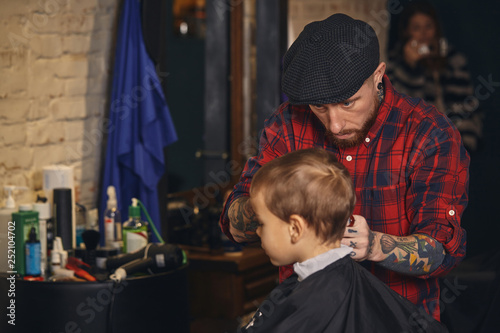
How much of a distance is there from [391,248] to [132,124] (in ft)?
5.15

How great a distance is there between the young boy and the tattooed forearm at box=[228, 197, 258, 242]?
0.08m

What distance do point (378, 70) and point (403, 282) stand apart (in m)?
0.56

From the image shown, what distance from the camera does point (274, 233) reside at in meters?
1.62

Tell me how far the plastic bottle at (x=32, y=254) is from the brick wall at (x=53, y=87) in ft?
1.06

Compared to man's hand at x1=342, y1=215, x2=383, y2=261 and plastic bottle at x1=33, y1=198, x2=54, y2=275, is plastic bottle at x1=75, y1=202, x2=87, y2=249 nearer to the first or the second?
plastic bottle at x1=33, y1=198, x2=54, y2=275

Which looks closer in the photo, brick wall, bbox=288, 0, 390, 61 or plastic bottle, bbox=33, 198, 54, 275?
plastic bottle, bbox=33, 198, 54, 275

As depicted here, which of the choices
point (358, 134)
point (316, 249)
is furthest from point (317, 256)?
point (358, 134)

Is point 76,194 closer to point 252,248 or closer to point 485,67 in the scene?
point 252,248

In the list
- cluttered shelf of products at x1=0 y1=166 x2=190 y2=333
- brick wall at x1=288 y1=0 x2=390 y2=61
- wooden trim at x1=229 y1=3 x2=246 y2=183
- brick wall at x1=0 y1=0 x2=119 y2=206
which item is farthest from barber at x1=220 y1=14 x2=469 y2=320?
brick wall at x1=288 y1=0 x2=390 y2=61

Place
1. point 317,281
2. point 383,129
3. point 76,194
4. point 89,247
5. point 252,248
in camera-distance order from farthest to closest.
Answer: point 252,248, point 76,194, point 89,247, point 383,129, point 317,281

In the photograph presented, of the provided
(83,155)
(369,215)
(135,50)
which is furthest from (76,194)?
(369,215)

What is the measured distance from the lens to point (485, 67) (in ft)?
16.8

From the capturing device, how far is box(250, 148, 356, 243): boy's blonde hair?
1.56m

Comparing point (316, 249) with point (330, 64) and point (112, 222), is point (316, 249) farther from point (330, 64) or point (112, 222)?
point (112, 222)
